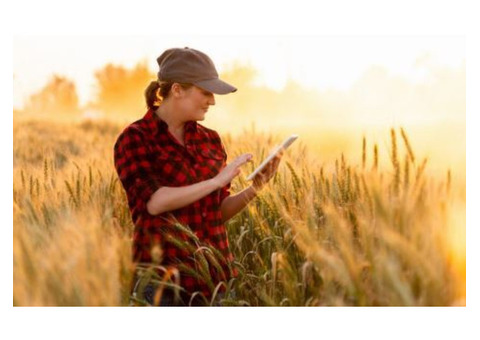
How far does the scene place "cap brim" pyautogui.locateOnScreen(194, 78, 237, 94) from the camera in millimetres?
2627

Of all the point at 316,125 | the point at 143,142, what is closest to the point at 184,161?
the point at 143,142

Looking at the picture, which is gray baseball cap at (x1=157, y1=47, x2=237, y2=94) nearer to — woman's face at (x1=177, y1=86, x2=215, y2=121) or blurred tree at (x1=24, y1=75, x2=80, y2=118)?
woman's face at (x1=177, y1=86, x2=215, y2=121)

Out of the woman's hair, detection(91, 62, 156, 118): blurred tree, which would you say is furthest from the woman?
detection(91, 62, 156, 118): blurred tree

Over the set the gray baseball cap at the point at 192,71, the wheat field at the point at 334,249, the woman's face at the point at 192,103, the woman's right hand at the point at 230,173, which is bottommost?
the wheat field at the point at 334,249

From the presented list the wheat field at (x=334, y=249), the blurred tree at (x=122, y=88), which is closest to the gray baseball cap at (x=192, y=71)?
the wheat field at (x=334, y=249)

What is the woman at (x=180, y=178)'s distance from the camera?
2.50m

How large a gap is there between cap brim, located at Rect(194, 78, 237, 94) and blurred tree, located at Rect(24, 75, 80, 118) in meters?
1.56

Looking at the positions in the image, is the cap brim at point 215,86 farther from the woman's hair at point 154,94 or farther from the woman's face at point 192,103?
the woman's hair at point 154,94

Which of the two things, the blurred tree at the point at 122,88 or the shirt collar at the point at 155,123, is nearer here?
the shirt collar at the point at 155,123

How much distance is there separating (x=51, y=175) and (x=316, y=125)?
1.74 meters

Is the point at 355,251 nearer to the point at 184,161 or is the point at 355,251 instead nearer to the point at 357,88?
the point at 184,161

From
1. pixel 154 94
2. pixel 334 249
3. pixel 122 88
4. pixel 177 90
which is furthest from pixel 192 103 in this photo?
pixel 122 88

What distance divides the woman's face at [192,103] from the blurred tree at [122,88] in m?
1.37

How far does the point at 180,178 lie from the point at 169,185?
0.18 ft
